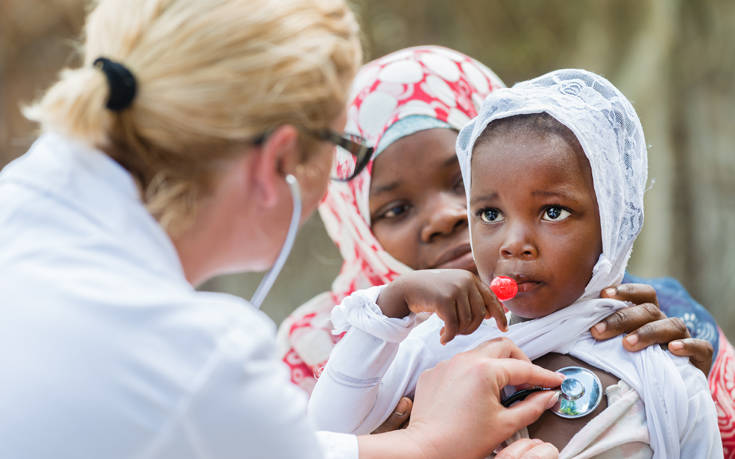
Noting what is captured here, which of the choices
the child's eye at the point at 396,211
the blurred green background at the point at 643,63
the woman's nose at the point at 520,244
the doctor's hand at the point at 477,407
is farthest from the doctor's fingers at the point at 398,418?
the blurred green background at the point at 643,63

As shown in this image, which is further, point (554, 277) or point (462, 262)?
point (462, 262)

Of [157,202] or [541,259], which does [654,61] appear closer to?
[541,259]

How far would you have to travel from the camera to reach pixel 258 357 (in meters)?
1.38

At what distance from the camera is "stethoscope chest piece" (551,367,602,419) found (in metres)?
1.77

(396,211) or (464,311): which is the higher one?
(464,311)

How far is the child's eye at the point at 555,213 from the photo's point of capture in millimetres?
1839

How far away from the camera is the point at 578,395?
1792 mm

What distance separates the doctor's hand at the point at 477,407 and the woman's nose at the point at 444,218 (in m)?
0.59

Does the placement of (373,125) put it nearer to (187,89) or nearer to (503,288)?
(503,288)

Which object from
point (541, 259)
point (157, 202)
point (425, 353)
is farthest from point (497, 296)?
point (157, 202)

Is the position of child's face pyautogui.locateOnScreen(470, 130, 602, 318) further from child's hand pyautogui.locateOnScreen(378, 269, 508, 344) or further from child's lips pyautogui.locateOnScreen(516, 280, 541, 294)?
child's hand pyautogui.locateOnScreen(378, 269, 508, 344)

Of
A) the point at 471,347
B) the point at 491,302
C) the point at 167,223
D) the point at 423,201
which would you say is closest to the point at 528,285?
the point at 491,302

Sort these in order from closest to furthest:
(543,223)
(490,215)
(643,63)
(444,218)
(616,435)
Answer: (616,435), (543,223), (490,215), (444,218), (643,63)

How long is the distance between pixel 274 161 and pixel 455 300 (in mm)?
539
